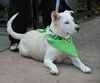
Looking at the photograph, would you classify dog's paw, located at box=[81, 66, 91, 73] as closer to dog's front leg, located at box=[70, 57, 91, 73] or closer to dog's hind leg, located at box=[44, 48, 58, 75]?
dog's front leg, located at box=[70, 57, 91, 73]

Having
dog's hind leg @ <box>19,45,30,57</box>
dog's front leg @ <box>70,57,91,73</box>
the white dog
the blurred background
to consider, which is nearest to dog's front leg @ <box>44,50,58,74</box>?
the white dog

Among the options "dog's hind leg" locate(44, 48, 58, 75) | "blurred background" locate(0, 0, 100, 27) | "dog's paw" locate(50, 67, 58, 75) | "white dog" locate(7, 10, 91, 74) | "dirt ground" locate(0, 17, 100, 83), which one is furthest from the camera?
"blurred background" locate(0, 0, 100, 27)

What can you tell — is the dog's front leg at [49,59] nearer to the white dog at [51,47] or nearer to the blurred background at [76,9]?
the white dog at [51,47]

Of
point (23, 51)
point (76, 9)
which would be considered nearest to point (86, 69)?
point (23, 51)

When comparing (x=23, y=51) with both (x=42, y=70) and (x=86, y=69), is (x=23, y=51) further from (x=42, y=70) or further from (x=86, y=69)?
(x=86, y=69)

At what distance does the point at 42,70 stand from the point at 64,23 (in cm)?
60

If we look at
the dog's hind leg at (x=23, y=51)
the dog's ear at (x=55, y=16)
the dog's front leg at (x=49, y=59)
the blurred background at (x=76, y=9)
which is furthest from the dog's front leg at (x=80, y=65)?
the blurred background at (x=76, y=9)

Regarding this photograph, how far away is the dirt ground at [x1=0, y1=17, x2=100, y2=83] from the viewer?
141 inches

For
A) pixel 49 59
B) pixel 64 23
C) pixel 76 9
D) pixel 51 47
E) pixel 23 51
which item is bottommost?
pixel 76 9

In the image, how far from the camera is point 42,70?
12.8ft

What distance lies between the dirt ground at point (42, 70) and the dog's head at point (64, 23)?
447 millimetres

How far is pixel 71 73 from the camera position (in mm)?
3799

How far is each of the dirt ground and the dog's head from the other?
447 mm

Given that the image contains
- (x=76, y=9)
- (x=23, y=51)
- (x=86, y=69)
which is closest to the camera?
(x=86, y=69)
